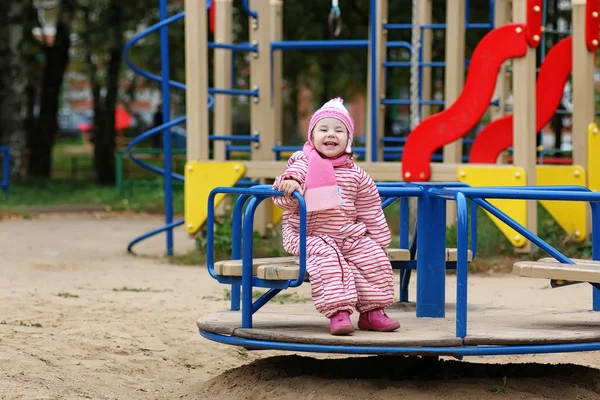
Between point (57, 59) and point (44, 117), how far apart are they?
1.41 meters

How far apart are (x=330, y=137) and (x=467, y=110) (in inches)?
174

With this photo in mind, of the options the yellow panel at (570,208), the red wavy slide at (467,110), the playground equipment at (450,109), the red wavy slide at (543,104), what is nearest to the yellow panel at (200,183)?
the playground equipment at (450,109)

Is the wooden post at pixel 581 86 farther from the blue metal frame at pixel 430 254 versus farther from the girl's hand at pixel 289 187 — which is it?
the girl's hand at pixel 289 187

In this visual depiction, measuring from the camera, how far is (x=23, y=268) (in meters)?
9.21

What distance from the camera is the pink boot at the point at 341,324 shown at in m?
4.54

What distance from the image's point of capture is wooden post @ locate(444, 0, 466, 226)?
1005 centimetres

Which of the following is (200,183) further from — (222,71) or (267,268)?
(267,268)

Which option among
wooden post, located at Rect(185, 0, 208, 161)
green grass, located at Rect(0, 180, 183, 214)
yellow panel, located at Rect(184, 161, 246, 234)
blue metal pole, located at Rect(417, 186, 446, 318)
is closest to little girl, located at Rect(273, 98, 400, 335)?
blue metal pole, located at Rect(417, 186, 446, 318)

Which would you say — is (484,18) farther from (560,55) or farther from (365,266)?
(365,266)

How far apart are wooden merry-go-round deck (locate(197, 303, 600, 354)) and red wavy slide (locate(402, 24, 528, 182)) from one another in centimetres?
354

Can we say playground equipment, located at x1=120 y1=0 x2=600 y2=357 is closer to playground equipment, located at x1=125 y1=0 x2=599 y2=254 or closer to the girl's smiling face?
playground equipment, located at x1=125 y1=0 x2=599 y2=254

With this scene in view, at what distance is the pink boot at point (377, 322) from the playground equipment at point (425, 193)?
8 cm

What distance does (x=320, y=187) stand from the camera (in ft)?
15.2

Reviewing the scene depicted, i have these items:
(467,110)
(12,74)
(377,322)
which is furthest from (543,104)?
(12,74)
